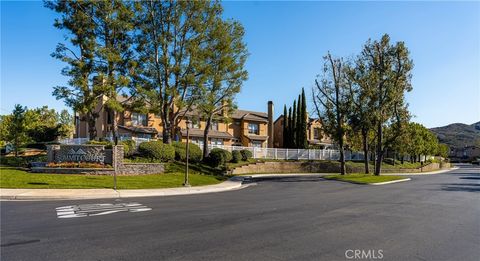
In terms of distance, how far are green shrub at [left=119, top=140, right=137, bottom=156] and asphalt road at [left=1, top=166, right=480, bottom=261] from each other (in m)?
14.4

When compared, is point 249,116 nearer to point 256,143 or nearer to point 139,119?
point 256,143

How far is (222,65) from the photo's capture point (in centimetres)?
3344

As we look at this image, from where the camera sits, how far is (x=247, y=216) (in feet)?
36.2

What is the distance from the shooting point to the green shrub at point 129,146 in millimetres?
27641

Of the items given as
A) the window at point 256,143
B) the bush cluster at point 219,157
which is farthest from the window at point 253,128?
the bush cluster at point 219,157

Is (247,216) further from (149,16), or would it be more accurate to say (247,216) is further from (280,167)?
(280,167)

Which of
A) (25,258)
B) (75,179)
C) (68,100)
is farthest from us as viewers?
(68,100)

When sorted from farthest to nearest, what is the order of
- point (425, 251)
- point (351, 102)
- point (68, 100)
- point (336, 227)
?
point (351, 102)
point (68, 100)
point (336, 227)
point (425, 251)

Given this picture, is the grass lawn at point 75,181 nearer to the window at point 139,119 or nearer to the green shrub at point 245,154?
the green shrub at point 245,154

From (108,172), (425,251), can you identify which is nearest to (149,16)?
(108,172)

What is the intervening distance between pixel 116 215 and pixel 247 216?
4.00m

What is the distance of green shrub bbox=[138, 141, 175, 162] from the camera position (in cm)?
2811

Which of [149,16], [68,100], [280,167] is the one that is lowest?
[280,167]

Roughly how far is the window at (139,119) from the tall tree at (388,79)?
2699 cm
